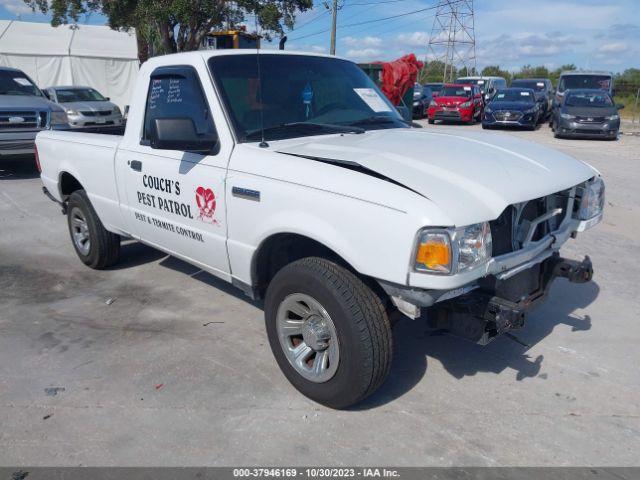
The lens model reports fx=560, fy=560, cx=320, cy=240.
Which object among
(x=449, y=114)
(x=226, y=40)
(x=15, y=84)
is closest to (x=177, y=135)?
(x=15, y=84)

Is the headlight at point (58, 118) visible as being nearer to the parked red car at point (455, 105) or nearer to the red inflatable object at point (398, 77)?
the red inflatable object at point (398, 77)

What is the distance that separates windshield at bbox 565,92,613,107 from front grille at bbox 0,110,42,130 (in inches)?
614

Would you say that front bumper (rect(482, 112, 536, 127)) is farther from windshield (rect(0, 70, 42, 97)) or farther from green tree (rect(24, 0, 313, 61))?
windshield (rect(0, 70, 42, 97))

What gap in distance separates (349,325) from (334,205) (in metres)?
0.63

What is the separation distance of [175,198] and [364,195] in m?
1.75

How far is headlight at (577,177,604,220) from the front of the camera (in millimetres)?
3619

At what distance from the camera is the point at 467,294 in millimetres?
3078

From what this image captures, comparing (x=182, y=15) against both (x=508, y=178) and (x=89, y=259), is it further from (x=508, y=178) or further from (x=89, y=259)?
(x=508, y=178)

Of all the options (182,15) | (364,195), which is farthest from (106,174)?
(182,15)

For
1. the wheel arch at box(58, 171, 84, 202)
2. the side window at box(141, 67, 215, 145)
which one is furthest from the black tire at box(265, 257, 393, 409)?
the wheel arch at box(58, 171, 84, 202)

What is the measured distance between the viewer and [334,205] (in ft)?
9.59

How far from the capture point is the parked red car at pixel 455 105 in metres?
22.6

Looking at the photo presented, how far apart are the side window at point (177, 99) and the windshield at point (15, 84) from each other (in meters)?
8.99

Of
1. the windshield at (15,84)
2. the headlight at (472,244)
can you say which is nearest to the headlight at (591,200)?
the headlight at (472,244)
